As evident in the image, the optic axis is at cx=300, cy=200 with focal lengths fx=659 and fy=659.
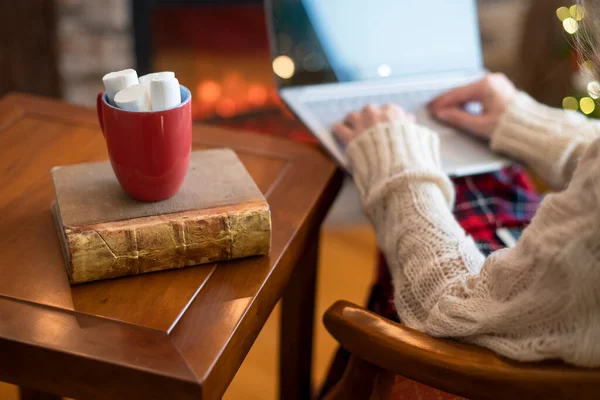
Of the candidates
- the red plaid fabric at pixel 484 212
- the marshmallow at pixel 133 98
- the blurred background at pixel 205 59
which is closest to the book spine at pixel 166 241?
the marshmallow at pixel 133 98

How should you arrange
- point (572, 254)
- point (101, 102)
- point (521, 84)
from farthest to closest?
point (521, 84) < point (101, 102) < point (572, 254)

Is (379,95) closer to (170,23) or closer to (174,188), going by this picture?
(174,188)

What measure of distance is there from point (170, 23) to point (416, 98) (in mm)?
946

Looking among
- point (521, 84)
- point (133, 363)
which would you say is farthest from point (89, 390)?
point (521, 84)

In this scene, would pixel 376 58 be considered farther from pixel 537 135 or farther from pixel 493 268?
pixel 493 268

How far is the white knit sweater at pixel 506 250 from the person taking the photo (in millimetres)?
513

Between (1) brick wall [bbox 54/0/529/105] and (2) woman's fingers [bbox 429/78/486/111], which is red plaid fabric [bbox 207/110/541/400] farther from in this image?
(1) brick wall [bbox 54/0/529/105]

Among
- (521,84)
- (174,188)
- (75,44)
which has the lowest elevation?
(521,84)

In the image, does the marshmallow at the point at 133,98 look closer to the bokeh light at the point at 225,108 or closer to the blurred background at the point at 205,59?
the blurred background at the point at 205,59

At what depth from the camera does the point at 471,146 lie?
1017mm

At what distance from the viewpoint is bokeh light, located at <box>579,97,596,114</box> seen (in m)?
1.64

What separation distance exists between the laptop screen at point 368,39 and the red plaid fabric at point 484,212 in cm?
25

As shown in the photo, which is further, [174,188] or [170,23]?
[170,23]

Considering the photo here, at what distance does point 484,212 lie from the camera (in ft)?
3.17
